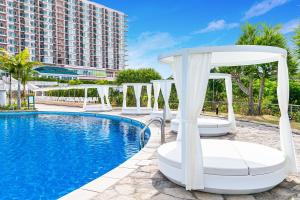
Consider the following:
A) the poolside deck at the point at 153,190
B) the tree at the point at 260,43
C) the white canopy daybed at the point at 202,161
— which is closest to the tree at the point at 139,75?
the tree at the point at 260,43

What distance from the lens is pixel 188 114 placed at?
432 centimetres

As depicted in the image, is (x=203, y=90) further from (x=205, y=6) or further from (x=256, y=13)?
(x=256, y=13)

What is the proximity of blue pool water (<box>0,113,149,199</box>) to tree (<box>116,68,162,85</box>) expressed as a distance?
32.3 meters

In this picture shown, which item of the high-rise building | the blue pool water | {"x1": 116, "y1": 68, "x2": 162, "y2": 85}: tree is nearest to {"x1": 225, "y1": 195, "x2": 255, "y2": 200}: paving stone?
the blue pool water

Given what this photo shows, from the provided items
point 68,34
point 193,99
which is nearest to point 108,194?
point 193,99

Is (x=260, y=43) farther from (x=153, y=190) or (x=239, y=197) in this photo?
(x=153, y=190)

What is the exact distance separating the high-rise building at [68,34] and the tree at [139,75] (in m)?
36.0

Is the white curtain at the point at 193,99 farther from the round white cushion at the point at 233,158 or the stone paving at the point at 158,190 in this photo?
the stone paving at the point at 158,190

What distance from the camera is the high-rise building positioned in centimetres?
6881

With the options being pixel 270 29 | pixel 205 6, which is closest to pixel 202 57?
pixel 270 29

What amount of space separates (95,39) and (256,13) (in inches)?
2265

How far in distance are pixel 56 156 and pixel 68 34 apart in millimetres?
79896

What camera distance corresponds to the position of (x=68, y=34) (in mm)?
81375

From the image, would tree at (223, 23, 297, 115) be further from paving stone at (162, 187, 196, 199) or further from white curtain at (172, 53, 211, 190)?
paving stone at (162, 187, 196, 199)
